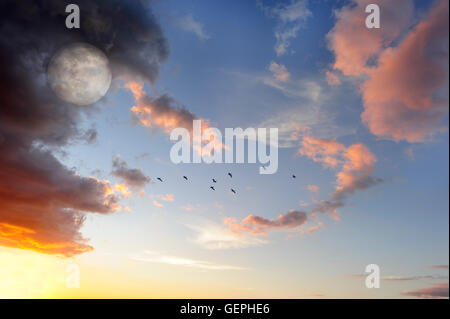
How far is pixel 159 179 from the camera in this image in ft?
256
